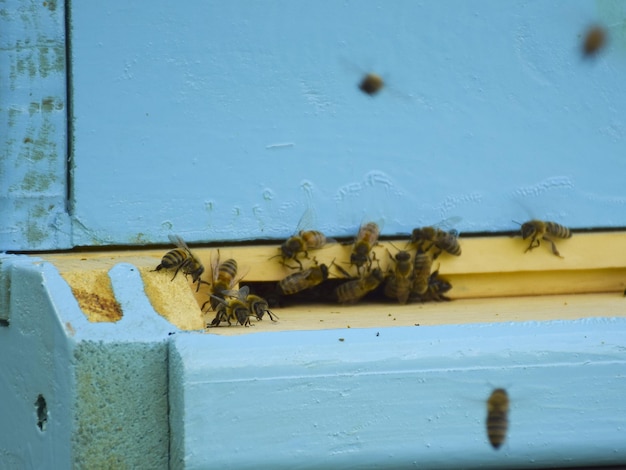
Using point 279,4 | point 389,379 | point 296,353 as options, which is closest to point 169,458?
point 296,353

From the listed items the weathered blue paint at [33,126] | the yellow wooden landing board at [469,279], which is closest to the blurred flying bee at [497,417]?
the yellow wooden landing board at [469,279]

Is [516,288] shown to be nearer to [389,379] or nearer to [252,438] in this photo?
[389,379]

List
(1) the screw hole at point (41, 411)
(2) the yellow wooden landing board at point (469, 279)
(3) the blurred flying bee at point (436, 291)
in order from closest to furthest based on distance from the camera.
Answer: (1) the screw hole at point (41, 411) → (2) the yellow wooden landing board at point (469, 279) → (3) the blurred flying bee at point (436, 291)

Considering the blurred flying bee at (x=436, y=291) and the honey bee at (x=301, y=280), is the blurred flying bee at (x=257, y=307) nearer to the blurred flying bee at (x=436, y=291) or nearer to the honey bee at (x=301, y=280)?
the honey bee at (x=301, y=280)

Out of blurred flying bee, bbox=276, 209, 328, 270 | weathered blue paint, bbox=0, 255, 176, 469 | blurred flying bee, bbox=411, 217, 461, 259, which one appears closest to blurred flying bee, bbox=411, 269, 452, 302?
blurred flying bee, bbox=411, 217, 461, 259

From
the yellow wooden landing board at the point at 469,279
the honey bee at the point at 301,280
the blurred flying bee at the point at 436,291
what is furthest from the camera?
the blurred flying bee at the point at 436,291

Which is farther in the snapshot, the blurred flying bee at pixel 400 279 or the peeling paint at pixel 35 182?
the blurred flying bee at pixel 400 279
